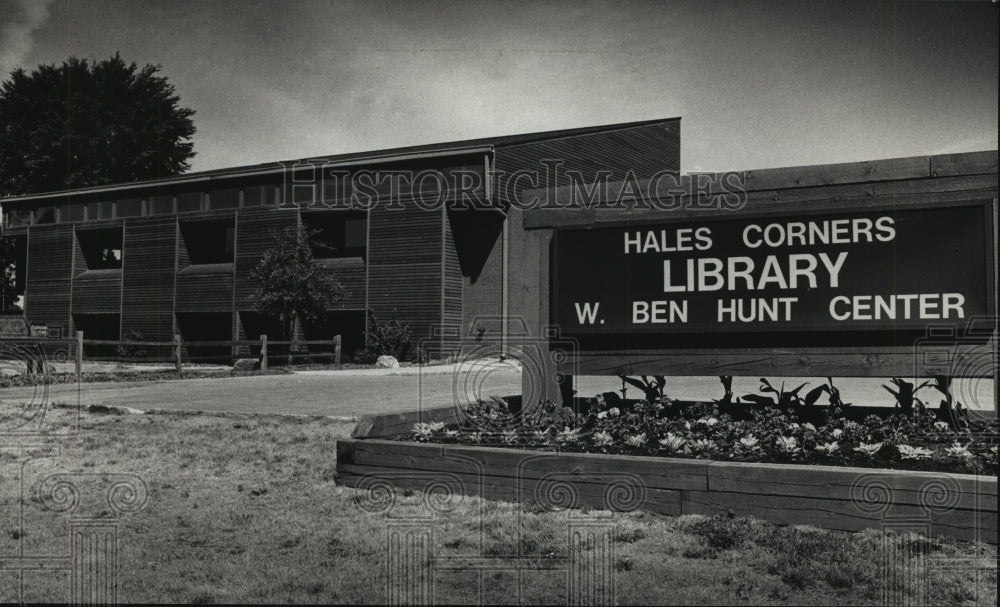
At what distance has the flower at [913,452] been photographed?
4.48m

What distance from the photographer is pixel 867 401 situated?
10.9m

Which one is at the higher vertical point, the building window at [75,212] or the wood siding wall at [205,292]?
the building window at [75,212]

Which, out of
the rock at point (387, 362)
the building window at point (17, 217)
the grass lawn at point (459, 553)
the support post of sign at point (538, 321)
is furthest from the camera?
the building window at point (17, 217)

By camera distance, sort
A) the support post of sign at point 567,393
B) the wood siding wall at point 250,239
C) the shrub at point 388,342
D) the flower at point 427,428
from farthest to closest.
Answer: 1. the wood siding wall at point 250,239
2. the shrub at point 388,342
3. the support post of sign at point 567,393
4. the flower at point 427,428

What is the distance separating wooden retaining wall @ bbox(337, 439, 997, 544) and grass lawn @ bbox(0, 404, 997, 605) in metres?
0.10

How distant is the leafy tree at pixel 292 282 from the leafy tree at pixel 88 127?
89.0 ft


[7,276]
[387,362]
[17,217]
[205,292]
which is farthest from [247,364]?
[7,276]

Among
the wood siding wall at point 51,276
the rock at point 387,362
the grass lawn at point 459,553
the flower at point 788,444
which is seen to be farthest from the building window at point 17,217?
the flower at point 788,444

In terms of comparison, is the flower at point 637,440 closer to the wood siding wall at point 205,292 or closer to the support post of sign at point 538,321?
the support post of sign at point 538,321

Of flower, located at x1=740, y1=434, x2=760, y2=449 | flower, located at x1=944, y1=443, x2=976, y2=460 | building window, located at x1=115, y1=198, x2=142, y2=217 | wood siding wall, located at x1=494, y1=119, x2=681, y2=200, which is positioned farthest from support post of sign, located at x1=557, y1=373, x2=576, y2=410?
building window, located at x1=115, y1=198, x2=142, y2=217

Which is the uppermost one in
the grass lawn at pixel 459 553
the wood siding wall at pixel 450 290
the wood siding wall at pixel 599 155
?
the wood siding wall at pixel 599 155

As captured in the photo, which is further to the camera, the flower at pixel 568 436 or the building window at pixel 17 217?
the building window at pixel 17 217

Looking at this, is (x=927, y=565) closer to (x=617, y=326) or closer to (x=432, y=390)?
(x=617, y=326)

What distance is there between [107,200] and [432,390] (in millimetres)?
27455
